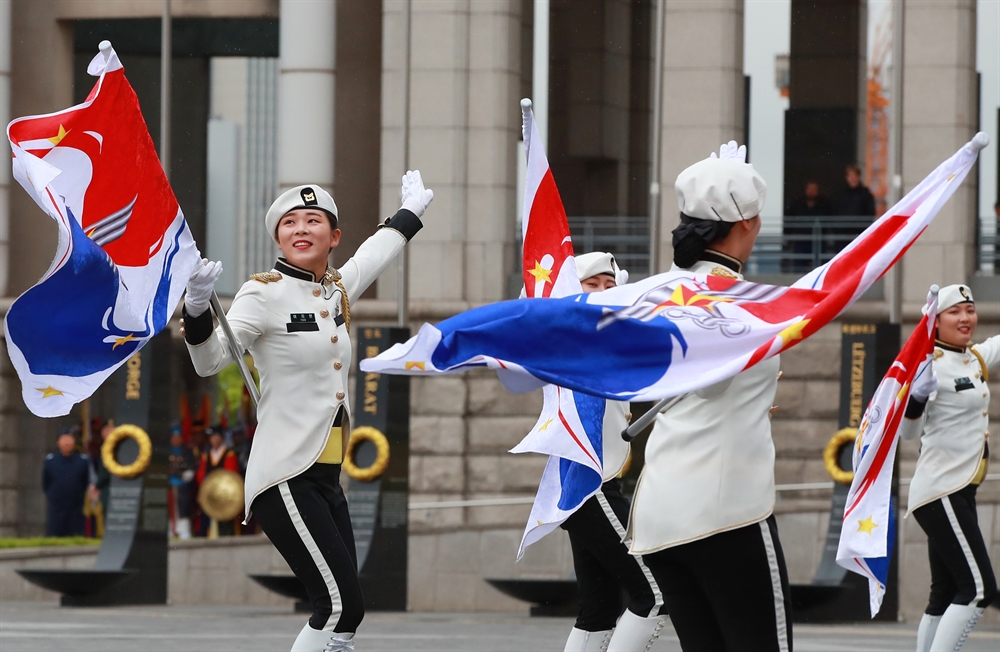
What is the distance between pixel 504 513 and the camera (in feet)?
56.4

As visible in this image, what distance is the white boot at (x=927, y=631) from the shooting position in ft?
31.2

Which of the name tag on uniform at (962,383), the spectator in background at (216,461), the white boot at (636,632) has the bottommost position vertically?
the spectator in background at (216,461)

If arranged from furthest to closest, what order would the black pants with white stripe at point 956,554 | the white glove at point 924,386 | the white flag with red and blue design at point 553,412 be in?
the black pants with white stripe at point 956,554 → the white glove at point 924,386 → the white flag with red and blue design at point 553,412

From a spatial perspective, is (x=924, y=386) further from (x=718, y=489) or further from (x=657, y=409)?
(x=718, y=489)

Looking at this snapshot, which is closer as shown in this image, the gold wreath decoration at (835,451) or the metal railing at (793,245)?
the gold wreath decoration at (835,451)

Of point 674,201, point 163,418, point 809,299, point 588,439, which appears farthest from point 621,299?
point 674,201

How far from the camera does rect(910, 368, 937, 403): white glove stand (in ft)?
29.5

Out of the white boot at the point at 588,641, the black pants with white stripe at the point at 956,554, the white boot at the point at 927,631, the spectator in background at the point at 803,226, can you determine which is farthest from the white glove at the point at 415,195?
the spectator in background at the point at 803,226

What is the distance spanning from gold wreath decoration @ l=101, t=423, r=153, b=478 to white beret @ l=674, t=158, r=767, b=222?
10476 mm

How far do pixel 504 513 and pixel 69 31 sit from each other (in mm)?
7826

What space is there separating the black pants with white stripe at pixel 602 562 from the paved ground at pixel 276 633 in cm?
358

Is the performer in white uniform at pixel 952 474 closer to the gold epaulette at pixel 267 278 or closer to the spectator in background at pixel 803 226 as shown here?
the gold epaulette at pixel 267 278

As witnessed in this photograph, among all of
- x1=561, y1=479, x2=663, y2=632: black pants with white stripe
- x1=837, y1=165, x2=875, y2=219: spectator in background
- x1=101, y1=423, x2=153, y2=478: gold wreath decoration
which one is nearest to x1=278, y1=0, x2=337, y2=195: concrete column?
x1=101, y1=423, x2=153, y2=478: gold wreath decoration

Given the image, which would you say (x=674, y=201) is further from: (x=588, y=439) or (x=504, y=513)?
(x=588, y=439)
